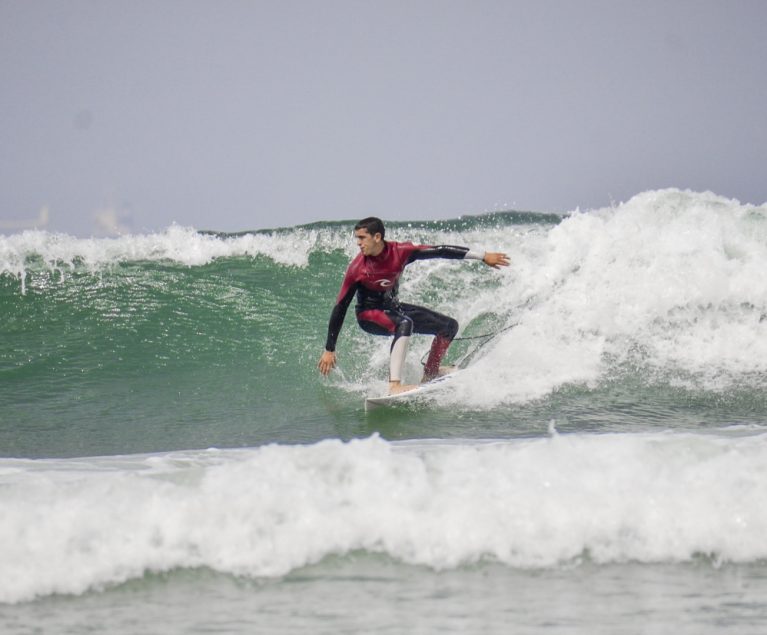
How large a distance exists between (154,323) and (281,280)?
200cm

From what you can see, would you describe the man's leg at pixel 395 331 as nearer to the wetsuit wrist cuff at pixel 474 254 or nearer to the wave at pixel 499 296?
the wave at pixel 499 296

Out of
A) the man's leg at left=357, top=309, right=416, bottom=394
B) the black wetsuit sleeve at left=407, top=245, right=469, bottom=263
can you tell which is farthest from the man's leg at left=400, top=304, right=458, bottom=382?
the black wetsuit sleeve at left=407, top=245, right=469, bottom=263

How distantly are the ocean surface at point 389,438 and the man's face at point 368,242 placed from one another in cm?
118

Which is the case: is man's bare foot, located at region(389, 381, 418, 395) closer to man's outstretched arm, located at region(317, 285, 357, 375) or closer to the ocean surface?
the ocean surface

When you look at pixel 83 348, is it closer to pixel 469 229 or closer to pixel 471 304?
pixel 471 304

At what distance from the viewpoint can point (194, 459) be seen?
457cm

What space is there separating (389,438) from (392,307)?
138 cm

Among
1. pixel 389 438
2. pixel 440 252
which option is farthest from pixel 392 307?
pixel 389 438

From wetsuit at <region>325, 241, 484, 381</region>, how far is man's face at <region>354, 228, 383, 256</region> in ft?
0.28

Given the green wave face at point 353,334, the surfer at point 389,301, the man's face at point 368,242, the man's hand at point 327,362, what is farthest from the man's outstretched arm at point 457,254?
the man's hand at point 327,362

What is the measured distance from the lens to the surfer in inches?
242

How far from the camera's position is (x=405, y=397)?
6250mm

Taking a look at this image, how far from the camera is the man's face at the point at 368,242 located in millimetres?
6055

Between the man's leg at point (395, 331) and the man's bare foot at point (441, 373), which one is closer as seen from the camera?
the man's leg at point (395, 331)
